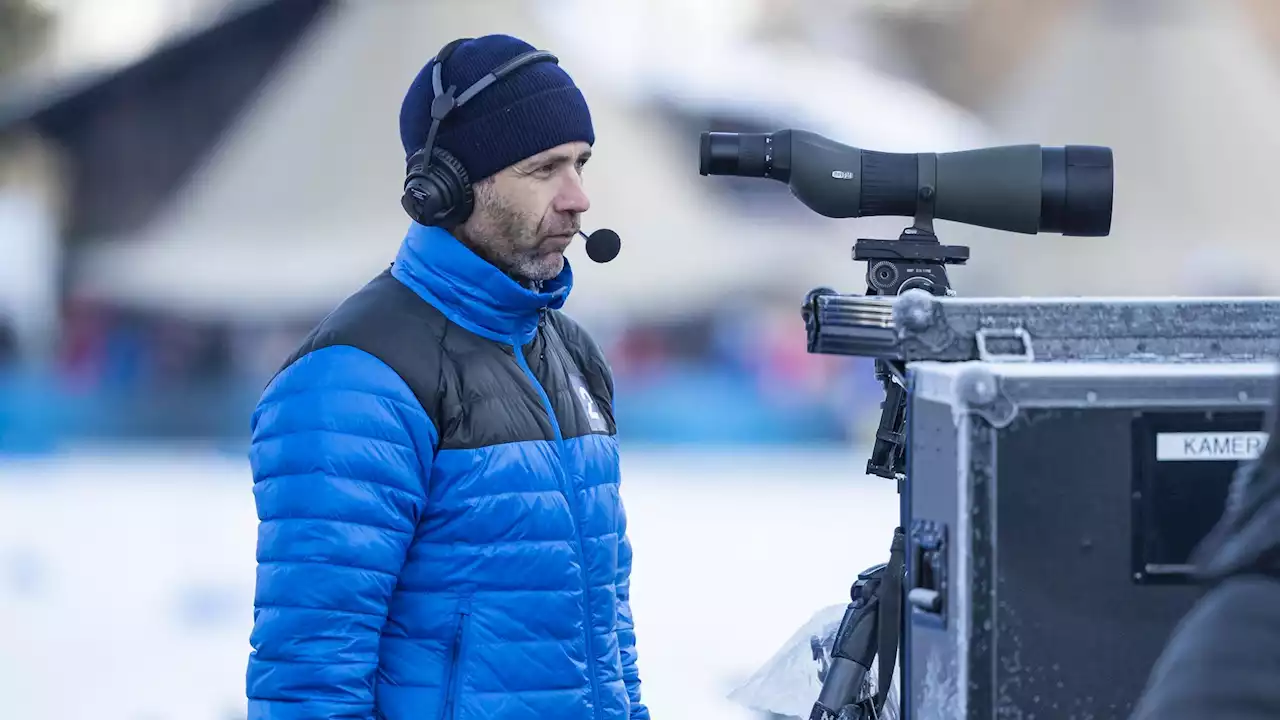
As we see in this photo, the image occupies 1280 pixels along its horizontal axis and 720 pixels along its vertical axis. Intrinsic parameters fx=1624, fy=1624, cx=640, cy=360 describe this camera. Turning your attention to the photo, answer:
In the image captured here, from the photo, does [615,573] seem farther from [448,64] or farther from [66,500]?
[66,500]

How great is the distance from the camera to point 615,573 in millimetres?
1521

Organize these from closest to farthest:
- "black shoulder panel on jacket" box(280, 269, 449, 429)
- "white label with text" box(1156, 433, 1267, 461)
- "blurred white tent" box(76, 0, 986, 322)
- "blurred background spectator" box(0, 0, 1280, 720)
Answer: "white label with text" box(1156, 433, 1267, 461), "black shoulder panel on jacket" box(280, 269, 449, 429), "blurred background spectator" box(0, 0, 1280, 720), "blurred white tent" box(76, 0, 986, 322)

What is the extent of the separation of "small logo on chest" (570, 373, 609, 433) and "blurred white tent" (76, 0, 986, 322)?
8617 mm

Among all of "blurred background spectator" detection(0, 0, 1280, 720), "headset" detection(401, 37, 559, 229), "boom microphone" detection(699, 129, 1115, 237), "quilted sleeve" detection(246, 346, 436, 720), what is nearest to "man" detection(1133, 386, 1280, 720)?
"boom microphone" detection(699, 129, 1115, 237)

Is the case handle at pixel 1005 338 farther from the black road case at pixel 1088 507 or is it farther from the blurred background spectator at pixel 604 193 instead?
the blurred background spectator at pixel 604 193

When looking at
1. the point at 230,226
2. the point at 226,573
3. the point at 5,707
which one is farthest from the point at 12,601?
the point at 230,226

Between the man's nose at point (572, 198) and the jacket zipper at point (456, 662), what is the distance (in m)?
0.38

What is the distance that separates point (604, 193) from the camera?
11250 mm

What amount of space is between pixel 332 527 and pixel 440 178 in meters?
0.33

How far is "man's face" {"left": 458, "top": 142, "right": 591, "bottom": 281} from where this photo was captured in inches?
59.3

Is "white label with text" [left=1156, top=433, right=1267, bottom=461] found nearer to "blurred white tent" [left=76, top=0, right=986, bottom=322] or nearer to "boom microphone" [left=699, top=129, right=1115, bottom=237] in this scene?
"boom microphone" [left=699, top=129, right=1115, bottom=237]

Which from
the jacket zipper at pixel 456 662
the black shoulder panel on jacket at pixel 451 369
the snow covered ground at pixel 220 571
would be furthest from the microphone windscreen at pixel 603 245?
the snow covered ground at pixel 220 571

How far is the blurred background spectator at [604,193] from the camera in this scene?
30.1 ft

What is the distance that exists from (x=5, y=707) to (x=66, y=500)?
3774 millimetres
